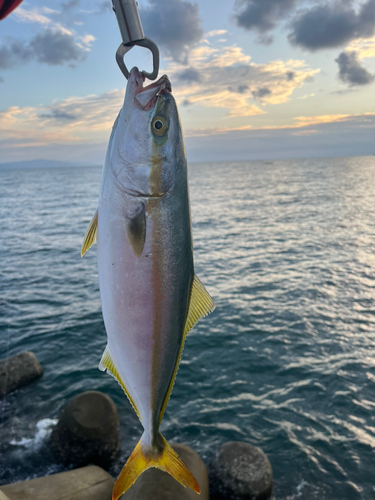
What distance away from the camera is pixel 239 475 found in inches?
303

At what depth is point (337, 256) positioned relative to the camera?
24.6m

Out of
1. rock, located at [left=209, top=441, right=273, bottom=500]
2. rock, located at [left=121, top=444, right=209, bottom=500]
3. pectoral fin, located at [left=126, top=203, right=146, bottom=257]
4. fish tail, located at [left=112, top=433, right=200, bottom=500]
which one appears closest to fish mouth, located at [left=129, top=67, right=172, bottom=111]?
pectoral fin, located at [left=126, top=203, right=146, bottom=257]

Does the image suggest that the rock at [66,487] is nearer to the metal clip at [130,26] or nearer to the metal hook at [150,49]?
the metal hook at [150,49]

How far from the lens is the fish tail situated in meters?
2.82

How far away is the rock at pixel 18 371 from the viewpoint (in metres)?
11.5

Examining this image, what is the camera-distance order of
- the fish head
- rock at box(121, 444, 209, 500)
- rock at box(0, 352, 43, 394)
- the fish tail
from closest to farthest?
1. the fish head
2. the fish tail
3. rock at box(121, 444, 209, 500)
4. rock at box(0, 352, 43, 394)

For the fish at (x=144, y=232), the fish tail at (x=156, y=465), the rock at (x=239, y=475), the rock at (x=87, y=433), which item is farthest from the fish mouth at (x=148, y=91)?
the rock at (x=87, y=433)

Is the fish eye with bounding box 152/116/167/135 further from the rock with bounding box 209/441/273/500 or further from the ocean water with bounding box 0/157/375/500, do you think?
the ocean water with bounding box 0/157/375/500

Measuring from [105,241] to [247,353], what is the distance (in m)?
11.7

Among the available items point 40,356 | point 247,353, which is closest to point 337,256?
point 247,353

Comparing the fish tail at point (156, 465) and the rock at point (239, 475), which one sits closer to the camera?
the fish tail at point (156, 465)

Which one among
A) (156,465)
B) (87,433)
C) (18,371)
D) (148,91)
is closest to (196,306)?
(156,465)

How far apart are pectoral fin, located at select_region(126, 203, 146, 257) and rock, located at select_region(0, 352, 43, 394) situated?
36.3 feet

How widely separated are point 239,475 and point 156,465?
19.0ft
